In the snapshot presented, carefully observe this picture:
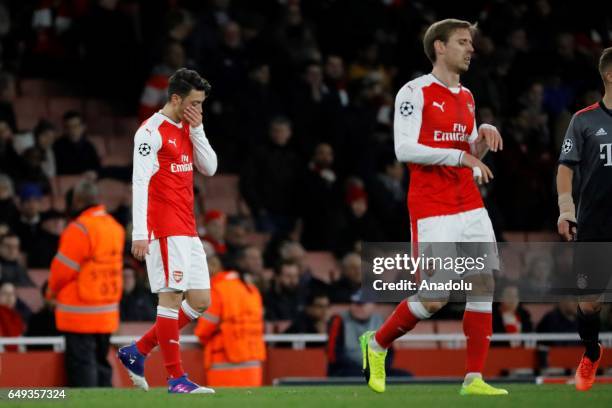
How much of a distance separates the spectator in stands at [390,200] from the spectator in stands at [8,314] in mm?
4906

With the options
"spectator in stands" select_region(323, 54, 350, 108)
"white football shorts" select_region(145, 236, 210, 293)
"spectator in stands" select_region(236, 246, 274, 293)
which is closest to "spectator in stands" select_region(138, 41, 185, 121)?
"spectator in stands" select_region(323, 54, 350, 108)

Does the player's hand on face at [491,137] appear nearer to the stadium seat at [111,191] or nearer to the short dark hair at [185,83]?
the short dark hair at [185,83]

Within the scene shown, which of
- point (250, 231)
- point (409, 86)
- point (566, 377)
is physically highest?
point (409, 86)

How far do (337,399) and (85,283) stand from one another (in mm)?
4300

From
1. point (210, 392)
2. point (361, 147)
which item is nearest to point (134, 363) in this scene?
point (210, 392)

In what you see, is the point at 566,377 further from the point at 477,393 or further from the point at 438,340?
the point at 477,393

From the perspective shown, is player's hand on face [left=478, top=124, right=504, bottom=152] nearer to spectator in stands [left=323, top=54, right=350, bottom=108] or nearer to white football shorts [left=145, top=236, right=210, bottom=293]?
white football shorts [left=145, top=236, right=210, bottom=293]

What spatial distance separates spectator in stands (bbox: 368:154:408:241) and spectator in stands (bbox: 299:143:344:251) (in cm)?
47

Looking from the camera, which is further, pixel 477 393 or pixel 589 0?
pixel 589 0

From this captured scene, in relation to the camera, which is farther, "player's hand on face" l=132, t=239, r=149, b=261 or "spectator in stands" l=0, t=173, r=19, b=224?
"spectator in stands" l=0, t=173, r=19, b=224

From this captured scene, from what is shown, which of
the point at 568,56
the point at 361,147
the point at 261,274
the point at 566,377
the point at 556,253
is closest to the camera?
the point at 566,377

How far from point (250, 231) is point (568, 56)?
19.5ft

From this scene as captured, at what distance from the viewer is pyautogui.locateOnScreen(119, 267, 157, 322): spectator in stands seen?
1477 cm

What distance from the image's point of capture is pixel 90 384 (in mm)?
12508
